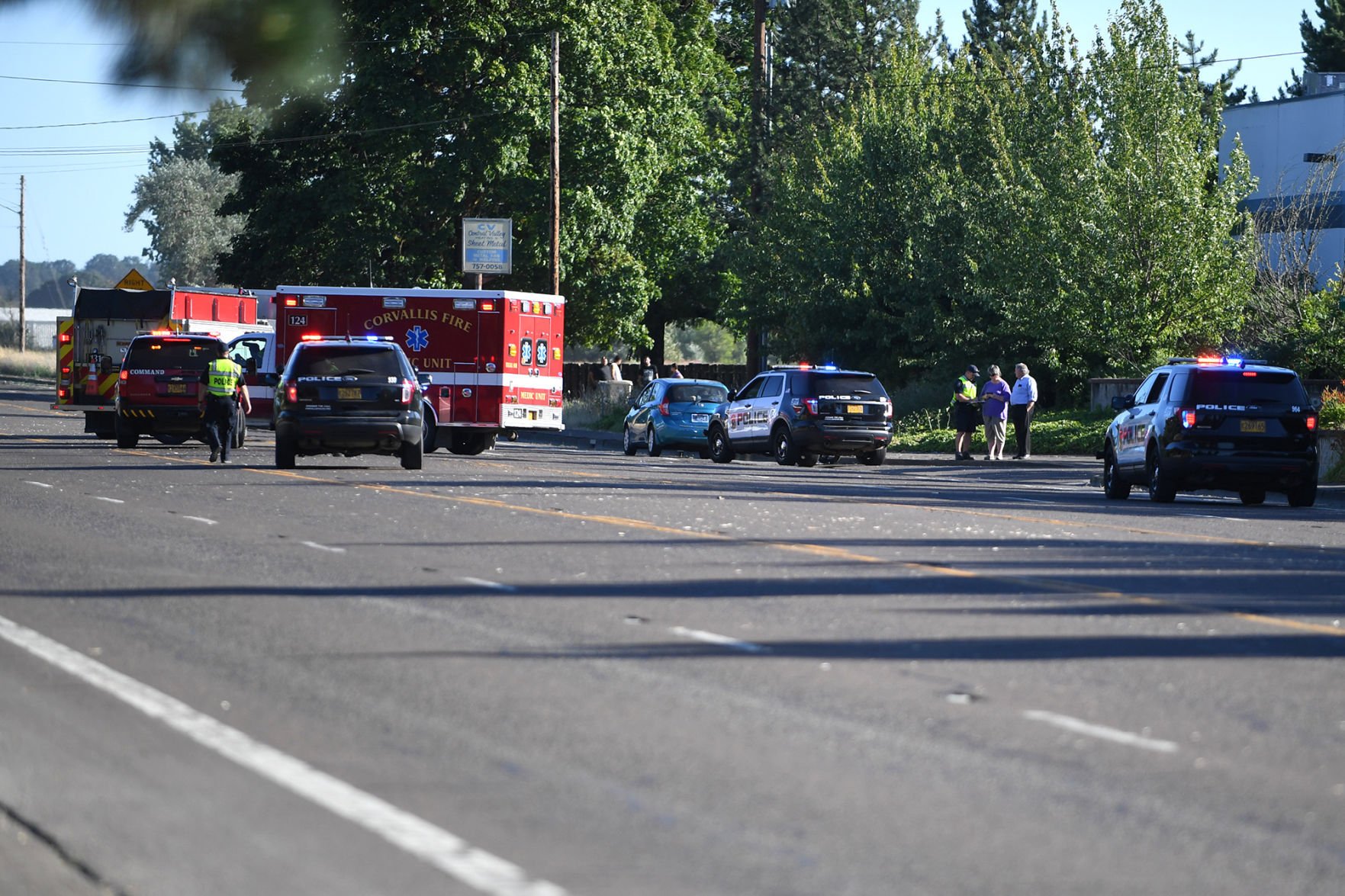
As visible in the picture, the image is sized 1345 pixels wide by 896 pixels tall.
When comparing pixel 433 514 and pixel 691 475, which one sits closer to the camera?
pixel 433 514

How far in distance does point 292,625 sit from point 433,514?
25.1 feet

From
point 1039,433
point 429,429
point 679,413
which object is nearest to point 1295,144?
point 1039,433

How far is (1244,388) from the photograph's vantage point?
22.8 m

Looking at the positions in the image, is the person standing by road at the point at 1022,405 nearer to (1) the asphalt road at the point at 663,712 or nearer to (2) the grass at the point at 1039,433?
(2) the grass at the point at 1039,433

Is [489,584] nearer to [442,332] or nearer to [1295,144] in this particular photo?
[442,332]

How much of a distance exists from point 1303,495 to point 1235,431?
4.76 ft

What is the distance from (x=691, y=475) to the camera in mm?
27875

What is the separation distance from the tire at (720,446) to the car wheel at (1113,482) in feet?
36.6

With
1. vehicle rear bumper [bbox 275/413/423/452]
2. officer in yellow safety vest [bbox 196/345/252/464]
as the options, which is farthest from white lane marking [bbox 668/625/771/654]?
officer in yellow safety vest [bbox 196/345/252/464]

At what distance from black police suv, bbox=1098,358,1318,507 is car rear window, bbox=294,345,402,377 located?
34.2ft

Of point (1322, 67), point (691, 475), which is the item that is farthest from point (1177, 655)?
point (1322, 67)

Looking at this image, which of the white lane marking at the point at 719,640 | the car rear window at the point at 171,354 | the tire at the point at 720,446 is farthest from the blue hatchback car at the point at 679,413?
the white lane marking at the point at 719,640

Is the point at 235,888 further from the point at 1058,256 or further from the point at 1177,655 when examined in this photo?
the point at 1058,256

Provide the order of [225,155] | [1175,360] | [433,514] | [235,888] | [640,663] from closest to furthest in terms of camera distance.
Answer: [235,888]
[640,663]
[433,514]
[1175,360]
[225,155]
